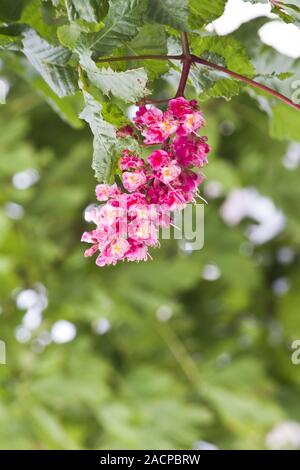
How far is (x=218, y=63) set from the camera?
32 cm

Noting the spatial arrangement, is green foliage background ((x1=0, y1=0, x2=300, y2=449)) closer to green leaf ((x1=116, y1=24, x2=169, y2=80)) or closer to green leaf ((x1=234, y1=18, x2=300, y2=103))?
green leaf ((x1=234, y1=18, x2=300, y2=103))

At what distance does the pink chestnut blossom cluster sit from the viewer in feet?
0.96

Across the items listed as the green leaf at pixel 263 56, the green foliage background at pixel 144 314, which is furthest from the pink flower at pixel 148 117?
the green foliage background at pixel 144 314

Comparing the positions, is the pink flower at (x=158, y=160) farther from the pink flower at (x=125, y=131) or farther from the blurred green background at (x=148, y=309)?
the blurred green background at (x=148, y=309)

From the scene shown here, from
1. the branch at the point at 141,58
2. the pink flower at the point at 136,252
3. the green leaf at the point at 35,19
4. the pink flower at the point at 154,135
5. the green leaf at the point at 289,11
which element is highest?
the green leaf at the point at 35,19

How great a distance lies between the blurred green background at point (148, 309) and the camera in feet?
2.88

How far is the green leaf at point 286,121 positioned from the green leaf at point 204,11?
11 cm

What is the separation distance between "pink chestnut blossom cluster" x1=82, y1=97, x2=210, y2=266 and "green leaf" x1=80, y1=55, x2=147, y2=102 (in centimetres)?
2

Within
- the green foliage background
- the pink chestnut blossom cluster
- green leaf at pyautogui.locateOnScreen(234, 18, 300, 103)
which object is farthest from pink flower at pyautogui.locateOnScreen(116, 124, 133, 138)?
the green foliage background

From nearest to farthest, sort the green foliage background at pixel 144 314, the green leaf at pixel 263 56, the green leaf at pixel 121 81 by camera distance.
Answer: the green leaf at pixel 121 81 < the green leaf at pixel 263 56 < the green foliage background at pixel 144 314

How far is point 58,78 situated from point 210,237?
729mm

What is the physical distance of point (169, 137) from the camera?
0.30 meters

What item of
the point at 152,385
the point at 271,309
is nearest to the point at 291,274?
the point at 271,309
